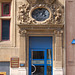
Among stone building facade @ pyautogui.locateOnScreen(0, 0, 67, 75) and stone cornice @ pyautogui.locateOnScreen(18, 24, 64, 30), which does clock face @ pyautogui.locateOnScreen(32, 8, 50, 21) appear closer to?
stone building facade @ pyautogui.locateOnScreen(0, 0, 67, 75)

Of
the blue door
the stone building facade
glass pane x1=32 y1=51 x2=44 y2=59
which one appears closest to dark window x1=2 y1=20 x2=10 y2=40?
the stone building facade

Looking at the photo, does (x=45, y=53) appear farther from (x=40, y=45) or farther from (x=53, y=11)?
(x=53, y=11)

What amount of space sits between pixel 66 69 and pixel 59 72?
0.54m

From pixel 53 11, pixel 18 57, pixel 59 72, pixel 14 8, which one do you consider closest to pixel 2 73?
pixel 18 57

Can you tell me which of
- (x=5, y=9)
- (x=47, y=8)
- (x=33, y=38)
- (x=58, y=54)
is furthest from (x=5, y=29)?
(x=58, y=54)

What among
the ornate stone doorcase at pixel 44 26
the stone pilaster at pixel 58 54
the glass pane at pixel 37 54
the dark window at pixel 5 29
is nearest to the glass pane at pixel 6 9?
the dark window at pixel 5 29

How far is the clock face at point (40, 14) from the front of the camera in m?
8.96

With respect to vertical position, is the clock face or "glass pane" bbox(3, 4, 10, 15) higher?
"glass pane" bbox(3, 4, 10, 15)

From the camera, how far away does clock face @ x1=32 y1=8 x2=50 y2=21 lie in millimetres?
8961

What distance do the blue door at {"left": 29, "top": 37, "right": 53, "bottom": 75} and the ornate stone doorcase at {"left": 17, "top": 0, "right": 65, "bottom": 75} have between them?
13.5 inches

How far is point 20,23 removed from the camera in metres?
8.68

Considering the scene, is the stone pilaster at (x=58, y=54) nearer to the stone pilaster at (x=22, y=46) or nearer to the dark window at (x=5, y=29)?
the stone pilaster at (x=22, y=46)

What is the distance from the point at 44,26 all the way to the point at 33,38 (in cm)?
117

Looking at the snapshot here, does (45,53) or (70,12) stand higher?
(70,12)
